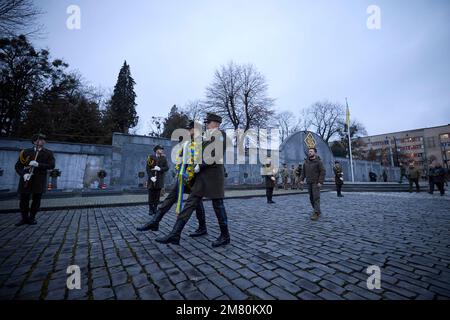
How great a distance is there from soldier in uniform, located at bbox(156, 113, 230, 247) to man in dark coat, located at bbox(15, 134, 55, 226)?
3902 millimetres

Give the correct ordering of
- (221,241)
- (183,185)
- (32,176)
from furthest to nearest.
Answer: (32,176) → (183,185) → (221,241)

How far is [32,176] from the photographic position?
16.1 feet

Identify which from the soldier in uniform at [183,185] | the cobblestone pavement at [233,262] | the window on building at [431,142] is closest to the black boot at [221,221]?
the cobblestone pavement at [233,262]

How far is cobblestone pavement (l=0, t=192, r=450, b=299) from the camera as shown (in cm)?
192

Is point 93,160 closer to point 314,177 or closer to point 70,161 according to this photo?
point 70,161

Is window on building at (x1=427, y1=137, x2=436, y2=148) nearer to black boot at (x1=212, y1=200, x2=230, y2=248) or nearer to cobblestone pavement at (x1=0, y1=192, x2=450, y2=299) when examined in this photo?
Answer: cobblestone pavement at (x1=0, y1=192, x2=450, y2=299)

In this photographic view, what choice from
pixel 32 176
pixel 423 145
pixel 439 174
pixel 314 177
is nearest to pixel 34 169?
pixel 32 176

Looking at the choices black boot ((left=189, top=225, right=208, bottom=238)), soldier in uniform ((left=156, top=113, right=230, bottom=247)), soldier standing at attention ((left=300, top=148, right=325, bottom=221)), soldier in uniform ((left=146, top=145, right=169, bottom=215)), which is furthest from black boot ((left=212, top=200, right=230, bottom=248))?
soldier in uniform ((left=146, top=145, right=169, bottom=215))

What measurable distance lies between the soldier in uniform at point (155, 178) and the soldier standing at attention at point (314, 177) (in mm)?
4524

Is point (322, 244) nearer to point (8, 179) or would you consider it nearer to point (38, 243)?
point (38, 243)

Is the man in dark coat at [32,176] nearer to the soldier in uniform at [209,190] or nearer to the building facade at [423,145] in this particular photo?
the soldier in uniform at [209,190]

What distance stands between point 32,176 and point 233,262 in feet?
18.0
